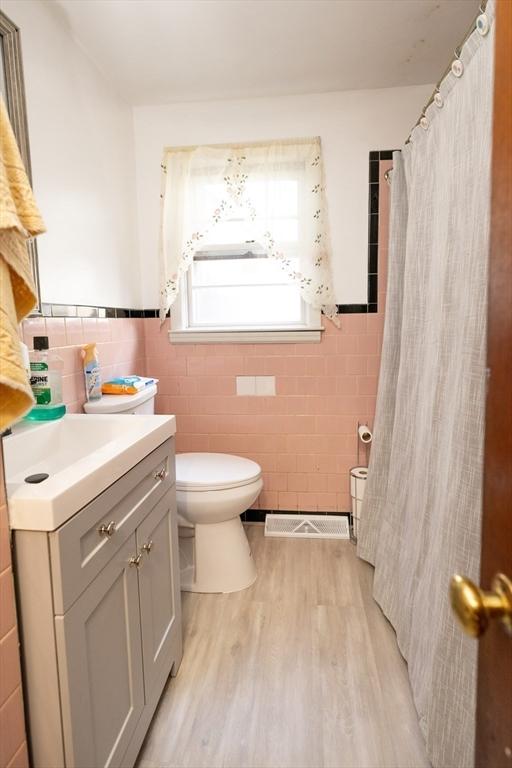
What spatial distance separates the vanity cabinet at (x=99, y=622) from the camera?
0.85m

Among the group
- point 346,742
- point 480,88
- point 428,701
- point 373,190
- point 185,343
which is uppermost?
point 373,190

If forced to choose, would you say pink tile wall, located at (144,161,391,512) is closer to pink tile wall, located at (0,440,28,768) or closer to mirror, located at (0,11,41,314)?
mirror, located at (0,11,41,314)

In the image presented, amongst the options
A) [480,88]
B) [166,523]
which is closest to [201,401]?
[166,523]

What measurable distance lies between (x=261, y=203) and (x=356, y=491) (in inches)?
61.1

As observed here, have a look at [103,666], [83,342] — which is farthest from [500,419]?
[83,342]

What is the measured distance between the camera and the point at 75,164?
1806 mm

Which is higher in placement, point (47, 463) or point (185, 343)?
point (185, 343)

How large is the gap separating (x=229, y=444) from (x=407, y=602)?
A: 4.22ft

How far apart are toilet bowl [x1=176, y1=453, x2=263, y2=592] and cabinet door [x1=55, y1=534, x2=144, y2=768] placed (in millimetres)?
708

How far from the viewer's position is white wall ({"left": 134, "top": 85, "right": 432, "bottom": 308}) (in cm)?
229

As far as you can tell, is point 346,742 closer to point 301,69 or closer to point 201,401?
point 201,401

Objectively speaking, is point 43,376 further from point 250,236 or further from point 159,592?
point 250,236

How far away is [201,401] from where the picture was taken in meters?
2.56

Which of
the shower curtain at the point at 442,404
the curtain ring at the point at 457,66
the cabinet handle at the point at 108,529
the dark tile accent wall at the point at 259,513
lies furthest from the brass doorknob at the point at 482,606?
the dark tile accent wall at the point at 259,513
